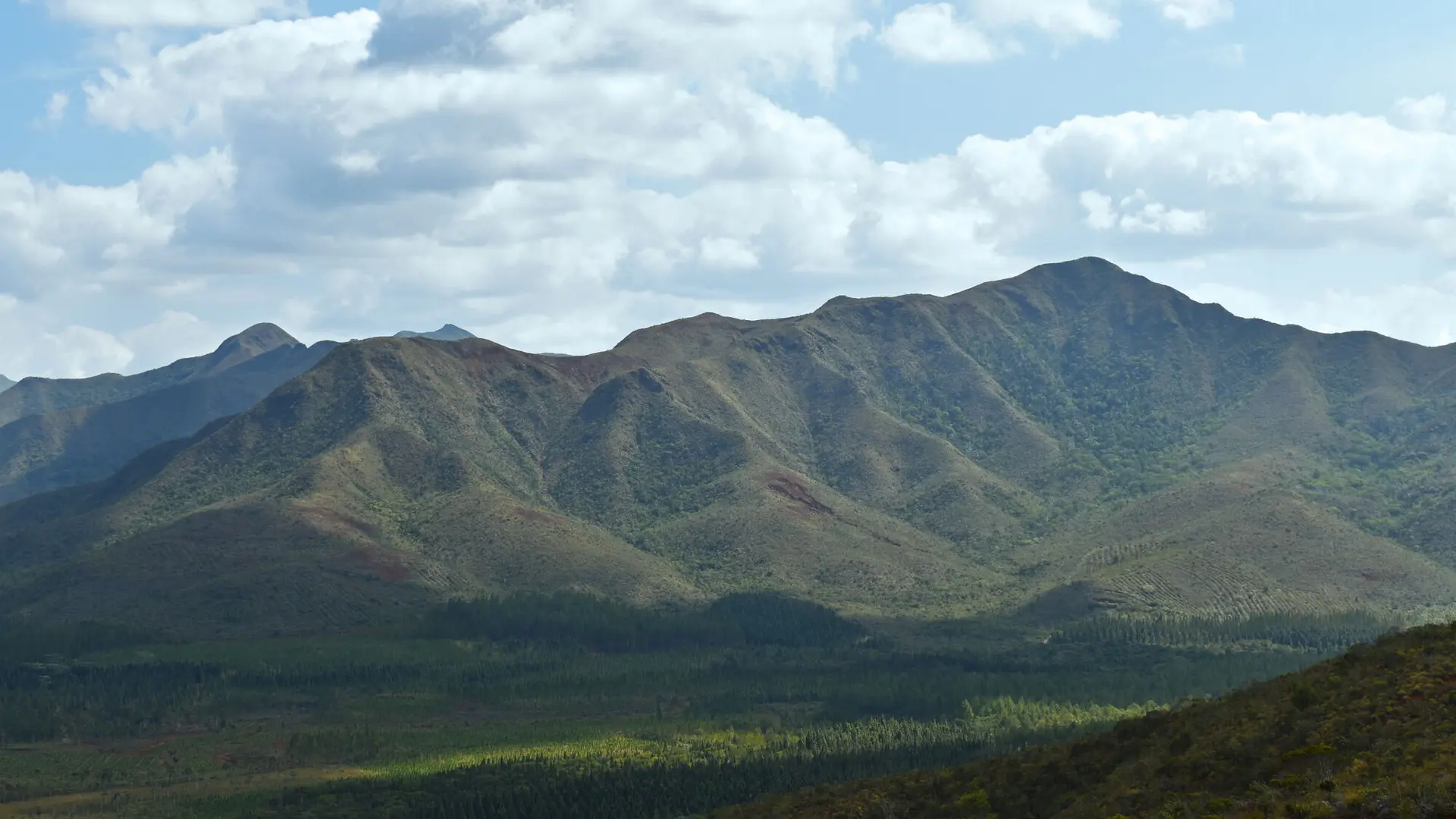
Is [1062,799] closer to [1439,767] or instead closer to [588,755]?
[1439,767]

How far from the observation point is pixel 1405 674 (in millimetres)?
84875

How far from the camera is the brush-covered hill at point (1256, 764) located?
66.8 metres

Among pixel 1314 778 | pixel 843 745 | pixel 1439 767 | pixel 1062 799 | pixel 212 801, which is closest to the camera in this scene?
pixel 1439 767

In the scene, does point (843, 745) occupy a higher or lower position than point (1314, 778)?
lower

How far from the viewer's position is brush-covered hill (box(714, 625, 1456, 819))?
66812 millimetres

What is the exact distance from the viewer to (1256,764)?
263 feet

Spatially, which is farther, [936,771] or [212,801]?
[212,801]

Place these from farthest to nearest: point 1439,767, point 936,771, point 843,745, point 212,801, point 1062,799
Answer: point 843,745, point 212,801, point 936,771, point 1062,799, point 1439,767

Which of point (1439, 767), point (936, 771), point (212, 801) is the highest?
point (1439, 767)

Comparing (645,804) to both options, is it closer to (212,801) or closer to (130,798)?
(212,801)

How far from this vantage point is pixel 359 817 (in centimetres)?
16350

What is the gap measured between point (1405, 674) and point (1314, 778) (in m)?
16.8

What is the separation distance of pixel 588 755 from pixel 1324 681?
120 metres

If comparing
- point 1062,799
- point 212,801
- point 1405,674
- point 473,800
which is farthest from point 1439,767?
point 212,801
